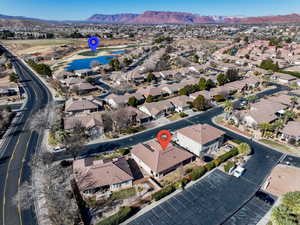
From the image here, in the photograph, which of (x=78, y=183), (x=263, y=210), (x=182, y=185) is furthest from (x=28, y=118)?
(x=263, y=210)

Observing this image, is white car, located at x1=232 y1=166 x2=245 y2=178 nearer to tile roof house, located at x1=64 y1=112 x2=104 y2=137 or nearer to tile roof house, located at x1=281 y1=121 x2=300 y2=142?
tile roof house, located at x1=281 y1=121 x2=300 y2=142

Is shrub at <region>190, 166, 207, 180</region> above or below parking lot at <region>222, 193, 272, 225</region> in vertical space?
above

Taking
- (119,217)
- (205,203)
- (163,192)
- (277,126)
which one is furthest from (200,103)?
(119,217)

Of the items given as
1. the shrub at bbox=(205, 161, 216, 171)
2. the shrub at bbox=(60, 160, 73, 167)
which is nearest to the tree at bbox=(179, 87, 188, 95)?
the shrub at bbox=(205, 161, 216, 171)

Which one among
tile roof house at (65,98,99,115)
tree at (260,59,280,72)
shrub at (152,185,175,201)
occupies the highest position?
tree at (260,59,280,72)

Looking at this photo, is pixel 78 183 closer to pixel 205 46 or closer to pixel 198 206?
pixel 198 206

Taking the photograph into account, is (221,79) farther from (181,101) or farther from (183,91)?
(181,101)

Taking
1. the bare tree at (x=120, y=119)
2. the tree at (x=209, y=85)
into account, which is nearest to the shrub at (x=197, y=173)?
the bare tree at (x=120, y=119)
